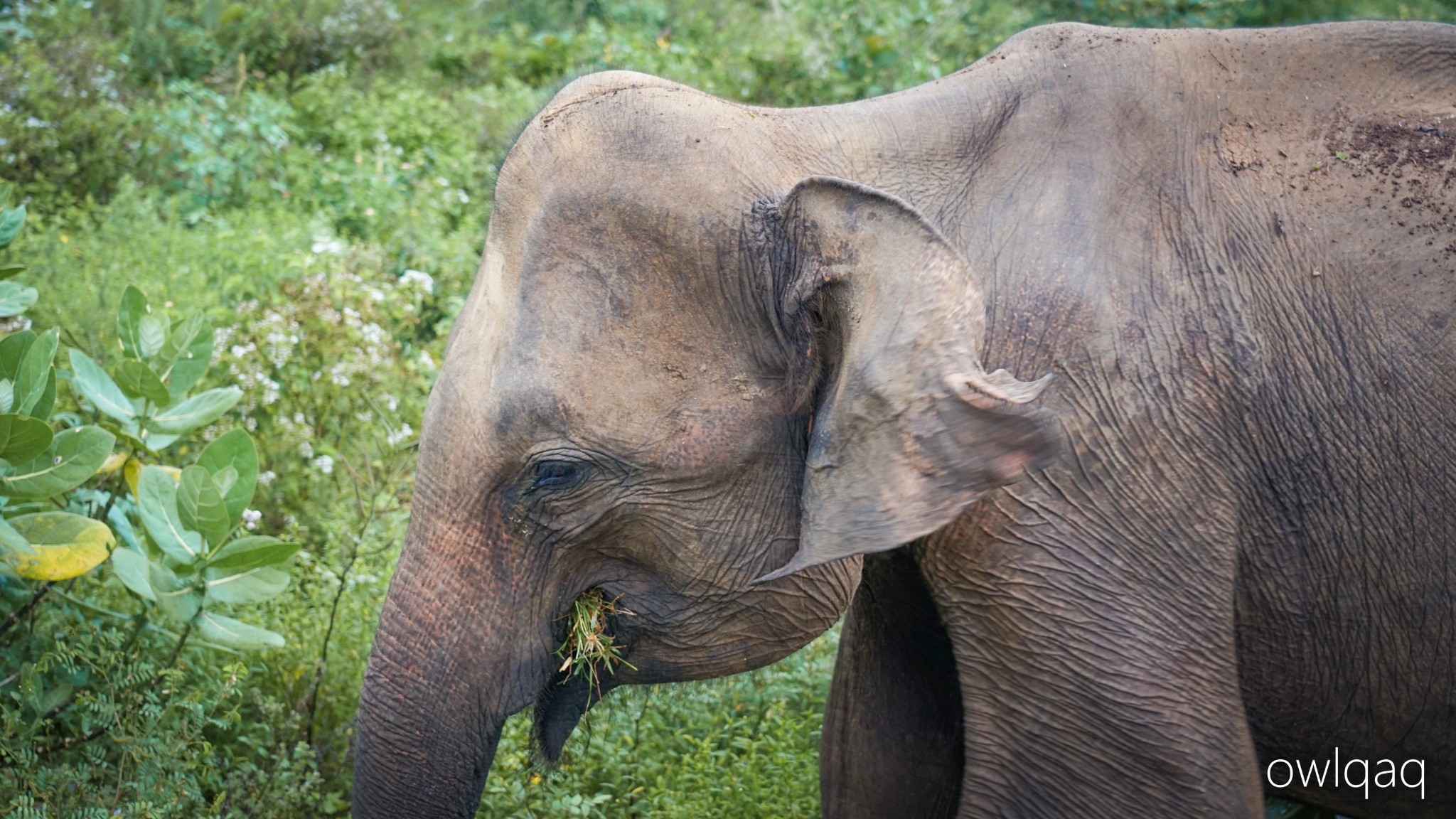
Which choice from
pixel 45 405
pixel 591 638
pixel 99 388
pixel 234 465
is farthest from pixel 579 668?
pixel 99 388

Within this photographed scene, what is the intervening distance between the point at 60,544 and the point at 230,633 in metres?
0.44

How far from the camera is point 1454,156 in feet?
7.57

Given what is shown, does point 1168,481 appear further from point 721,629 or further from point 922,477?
point 721,629

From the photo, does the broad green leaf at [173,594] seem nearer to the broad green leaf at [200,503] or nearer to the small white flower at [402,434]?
the broad green leaf at [200,503]

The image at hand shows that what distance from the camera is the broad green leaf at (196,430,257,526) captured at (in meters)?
3.12

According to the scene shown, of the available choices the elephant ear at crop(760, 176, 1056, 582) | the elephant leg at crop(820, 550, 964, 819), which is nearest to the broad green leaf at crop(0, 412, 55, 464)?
the elephant ear at crop(760, 176, 1056, 582)

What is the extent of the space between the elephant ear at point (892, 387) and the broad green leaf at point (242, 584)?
1572mm

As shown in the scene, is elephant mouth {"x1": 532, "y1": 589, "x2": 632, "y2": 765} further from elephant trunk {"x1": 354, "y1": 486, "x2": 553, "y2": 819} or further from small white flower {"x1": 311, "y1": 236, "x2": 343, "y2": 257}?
small white flower {"x1": 311, "y1": 236, "x2": 343, "y2": 257}

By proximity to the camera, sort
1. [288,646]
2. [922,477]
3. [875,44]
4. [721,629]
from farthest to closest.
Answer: [875,44], [288,646], [721,629], [922,477]

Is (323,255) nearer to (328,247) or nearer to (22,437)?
(328,247)

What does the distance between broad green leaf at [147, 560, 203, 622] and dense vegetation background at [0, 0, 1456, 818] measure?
0.52ft

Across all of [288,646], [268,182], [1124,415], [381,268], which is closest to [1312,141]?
[1124,415]

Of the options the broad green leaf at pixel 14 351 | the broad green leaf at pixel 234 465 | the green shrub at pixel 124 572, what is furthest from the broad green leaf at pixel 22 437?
the broad green leaf at pixel 234 465

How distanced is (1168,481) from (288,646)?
2.73 meters
